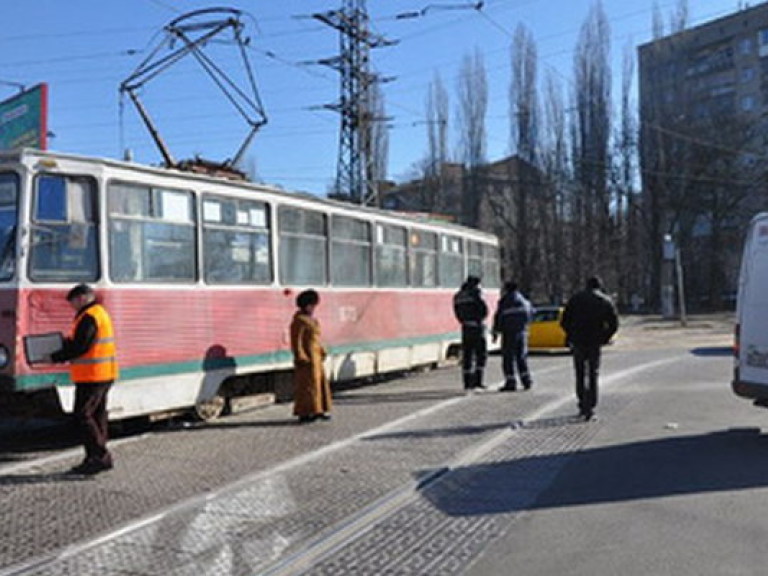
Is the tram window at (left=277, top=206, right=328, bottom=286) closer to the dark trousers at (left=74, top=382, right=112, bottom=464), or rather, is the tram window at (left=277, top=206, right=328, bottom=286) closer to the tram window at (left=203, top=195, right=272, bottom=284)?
the tram window at (left=203, top=195, right=272, bottom=284)

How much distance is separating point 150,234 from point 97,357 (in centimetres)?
231

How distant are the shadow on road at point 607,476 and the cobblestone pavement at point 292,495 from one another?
0.04 meters

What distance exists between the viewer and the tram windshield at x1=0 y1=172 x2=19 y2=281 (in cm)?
786

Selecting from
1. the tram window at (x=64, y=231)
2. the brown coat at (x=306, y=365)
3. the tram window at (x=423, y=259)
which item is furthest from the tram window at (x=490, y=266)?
the tram window at (x=64, y=231)

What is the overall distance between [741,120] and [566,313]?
43054 mm

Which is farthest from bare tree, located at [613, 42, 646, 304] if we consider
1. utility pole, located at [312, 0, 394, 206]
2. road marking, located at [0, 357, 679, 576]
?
road marking, located at [0, 357, 679, 576]

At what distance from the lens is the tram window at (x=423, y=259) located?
50.7 ft

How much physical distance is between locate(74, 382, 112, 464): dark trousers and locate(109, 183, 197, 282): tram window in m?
1.77

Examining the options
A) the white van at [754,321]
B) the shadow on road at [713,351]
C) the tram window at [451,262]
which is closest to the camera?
the white van at [754,321]

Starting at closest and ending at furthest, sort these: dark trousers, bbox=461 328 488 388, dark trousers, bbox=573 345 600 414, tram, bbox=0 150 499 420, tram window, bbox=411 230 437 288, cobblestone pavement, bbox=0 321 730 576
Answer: cobblestone pavement, bbox=0 321 730 576
tram, bbox=0 150 499 420
dark trousers, bbox=573 345 600 414
dark trousers, bbox=461 328 488 388
tram window, bbox=411 230 437 288

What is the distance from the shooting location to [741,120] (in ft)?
157

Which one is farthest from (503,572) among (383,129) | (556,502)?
(383,129)

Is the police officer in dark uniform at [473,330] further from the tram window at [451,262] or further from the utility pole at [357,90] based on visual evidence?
the utility pole at [357,90]

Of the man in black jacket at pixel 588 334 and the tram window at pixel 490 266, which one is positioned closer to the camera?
the man in black jacket at pixel 588 334
